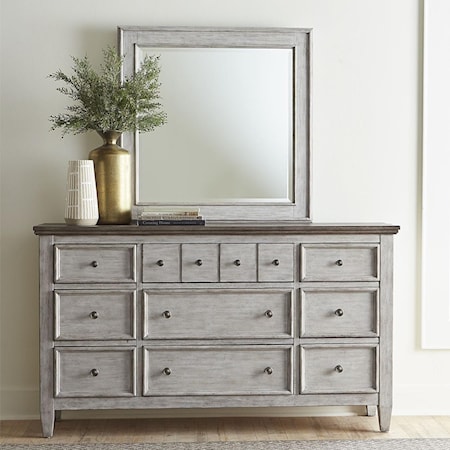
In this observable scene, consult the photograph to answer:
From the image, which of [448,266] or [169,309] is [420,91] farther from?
[169,309]

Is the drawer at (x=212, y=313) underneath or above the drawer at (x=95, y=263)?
underneath

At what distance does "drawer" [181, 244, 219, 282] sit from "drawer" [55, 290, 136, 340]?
0.26m

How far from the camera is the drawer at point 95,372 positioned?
11.2 feet

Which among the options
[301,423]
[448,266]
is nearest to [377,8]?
[448,266]

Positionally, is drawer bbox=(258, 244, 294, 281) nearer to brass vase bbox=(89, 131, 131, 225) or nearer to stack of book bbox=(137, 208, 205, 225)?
stack of book bbox=(137, 208, 205, 225)

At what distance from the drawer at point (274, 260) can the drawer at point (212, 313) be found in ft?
0.23

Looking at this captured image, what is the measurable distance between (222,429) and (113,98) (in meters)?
1.62

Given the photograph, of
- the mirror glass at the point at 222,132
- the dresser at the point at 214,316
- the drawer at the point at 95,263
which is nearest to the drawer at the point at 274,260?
the dresser at the point at 214,316

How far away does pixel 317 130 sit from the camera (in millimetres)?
3873

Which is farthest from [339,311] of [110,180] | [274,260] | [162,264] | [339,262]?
[110,180]

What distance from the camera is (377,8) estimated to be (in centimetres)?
386

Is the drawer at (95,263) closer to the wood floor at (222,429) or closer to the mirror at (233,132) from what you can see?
the mirror at (233,132)

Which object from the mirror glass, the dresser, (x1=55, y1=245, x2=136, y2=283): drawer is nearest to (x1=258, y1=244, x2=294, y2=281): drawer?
the dresser

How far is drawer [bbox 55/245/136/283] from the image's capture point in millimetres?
3398
